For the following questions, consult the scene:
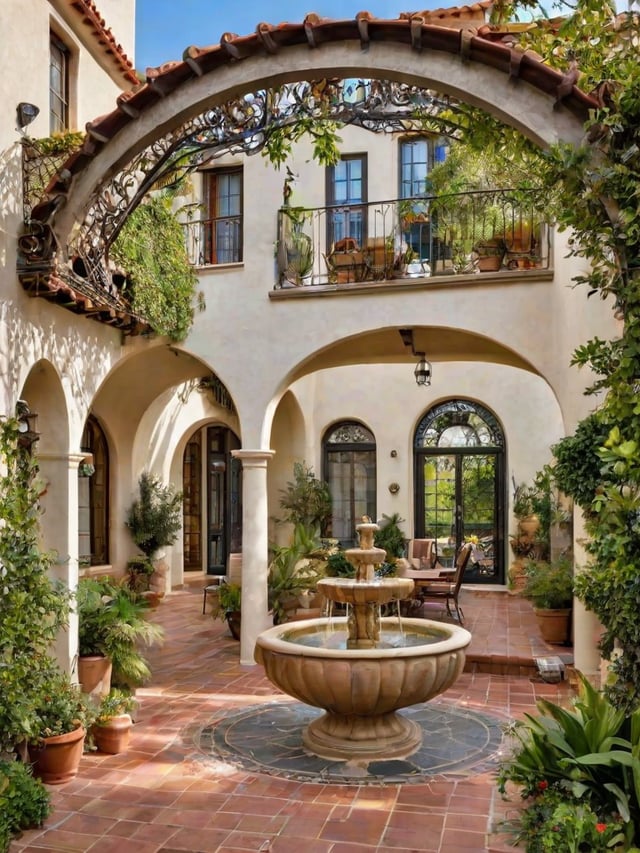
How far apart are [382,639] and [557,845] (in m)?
3.54

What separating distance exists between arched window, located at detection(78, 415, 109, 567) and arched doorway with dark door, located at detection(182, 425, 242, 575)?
3.33 m

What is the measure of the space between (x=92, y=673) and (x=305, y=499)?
750 centimetres

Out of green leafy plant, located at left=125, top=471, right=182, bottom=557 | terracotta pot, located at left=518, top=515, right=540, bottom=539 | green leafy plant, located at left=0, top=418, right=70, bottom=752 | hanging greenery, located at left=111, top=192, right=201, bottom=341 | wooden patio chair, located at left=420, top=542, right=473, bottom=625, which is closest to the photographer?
green leafy plant, located at left=0, top=418, right=70, bottom=752

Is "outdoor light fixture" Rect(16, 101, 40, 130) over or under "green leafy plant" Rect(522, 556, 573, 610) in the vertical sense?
over

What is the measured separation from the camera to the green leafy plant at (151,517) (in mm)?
12875

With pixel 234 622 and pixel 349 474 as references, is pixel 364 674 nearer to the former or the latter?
pixel 234 622

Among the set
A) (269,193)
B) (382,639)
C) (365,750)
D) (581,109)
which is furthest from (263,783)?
(269,193)

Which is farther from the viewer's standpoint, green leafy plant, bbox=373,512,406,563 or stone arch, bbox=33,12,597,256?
green leafy plant, bbox=373,512,406,563

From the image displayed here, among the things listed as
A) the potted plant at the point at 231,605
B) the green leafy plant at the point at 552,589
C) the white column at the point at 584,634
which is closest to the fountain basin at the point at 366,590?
the white column at the point at 584,634

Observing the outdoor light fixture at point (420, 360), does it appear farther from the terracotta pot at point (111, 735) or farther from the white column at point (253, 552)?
the terracotta pot at point (111, 735)

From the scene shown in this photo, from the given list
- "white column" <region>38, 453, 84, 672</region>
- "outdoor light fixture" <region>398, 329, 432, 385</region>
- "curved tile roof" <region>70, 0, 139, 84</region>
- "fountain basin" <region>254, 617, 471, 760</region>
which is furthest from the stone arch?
"outdoor light fixture" <region>398, 329, 432, 385</region>

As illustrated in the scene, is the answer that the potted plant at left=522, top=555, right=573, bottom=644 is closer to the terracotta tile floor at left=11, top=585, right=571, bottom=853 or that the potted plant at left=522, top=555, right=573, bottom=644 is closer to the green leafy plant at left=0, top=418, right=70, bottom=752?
the terracotta tile floor at left=11, top=585, right=571, bottom=853

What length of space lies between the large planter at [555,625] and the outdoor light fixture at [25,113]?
7.63 meters

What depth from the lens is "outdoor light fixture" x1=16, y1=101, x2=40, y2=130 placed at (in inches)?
246
